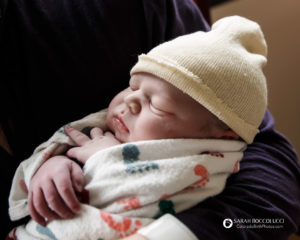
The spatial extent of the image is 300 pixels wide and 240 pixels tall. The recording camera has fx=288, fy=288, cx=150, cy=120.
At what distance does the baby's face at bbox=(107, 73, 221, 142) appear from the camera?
63cm

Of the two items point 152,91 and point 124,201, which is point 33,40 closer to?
point 152,91

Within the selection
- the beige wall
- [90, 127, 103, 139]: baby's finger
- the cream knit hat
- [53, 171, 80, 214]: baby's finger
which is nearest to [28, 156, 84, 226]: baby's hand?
[53, 171, 80, 214]: baby's finger

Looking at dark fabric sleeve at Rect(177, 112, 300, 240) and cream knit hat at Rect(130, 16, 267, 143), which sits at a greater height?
cream knit hat at Rect(130, 16, 267, 143)

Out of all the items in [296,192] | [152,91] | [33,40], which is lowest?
[296,192]

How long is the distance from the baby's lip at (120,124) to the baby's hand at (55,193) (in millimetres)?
140

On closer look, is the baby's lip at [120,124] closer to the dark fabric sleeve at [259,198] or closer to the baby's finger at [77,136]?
the baby's finger at [77,136]

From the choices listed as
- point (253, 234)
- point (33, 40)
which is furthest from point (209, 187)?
point (33, 40)

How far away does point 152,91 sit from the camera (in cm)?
65

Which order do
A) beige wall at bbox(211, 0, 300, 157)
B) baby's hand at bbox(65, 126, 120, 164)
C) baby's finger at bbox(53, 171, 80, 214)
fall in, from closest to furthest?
baby's finger at bbox(53, 171, 80, 214)
baby's hand at bbox(65, 126, 120, 164)
beige wall at bbox(211, 0, 300, 157)

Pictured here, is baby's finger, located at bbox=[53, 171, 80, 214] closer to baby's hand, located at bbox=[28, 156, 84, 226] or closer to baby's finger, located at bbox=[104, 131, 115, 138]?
baby's hand, located at bbox=[28, 156, 84, 226]

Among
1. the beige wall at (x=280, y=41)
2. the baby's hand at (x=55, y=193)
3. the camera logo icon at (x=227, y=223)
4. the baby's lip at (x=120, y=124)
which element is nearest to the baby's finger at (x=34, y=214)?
the baby's hand at (x=55, y=193)

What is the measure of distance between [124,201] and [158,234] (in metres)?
0.10

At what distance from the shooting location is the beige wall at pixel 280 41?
152cm

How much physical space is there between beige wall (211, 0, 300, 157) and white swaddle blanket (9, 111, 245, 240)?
3.78 ft
